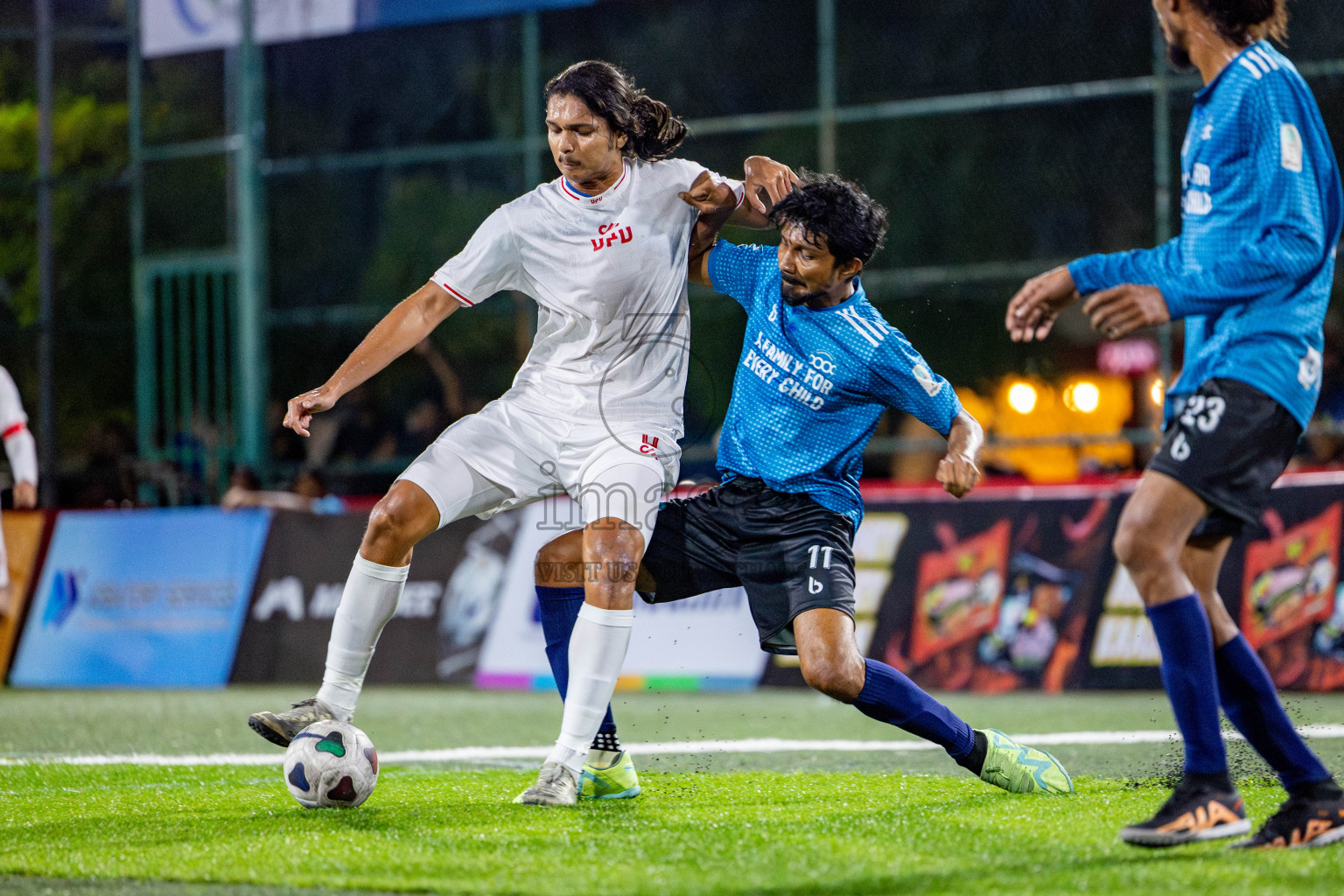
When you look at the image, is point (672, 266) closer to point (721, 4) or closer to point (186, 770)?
point (186, 770)

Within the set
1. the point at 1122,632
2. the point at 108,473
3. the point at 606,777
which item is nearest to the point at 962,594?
the point at 1122,632

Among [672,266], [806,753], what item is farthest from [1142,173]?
[672,266]

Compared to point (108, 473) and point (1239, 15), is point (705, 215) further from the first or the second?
point (108, 473)

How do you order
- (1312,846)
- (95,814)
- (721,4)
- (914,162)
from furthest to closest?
1. (721,4)
2. (914,162)
3. (95,814)
4. (1312,846)

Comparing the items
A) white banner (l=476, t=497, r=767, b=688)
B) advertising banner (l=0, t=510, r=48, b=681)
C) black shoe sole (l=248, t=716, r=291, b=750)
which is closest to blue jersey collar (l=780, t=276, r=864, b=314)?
black shoe sole (l=248, t=716, r=291, b=750)

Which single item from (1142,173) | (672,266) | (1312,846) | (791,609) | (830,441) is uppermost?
(1142,173)

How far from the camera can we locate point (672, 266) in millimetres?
5508

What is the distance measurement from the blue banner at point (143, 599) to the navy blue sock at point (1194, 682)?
8549mm

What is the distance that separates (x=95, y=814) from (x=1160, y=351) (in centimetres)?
966

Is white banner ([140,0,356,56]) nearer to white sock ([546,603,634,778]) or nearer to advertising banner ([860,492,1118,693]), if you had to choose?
advertising banner ([860,492,1118,693])

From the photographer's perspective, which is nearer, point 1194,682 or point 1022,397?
point 1194,682

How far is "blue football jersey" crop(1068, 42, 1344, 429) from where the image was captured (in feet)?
12.6

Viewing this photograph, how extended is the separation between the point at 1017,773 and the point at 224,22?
13.3 meters

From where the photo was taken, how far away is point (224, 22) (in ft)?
53.1
